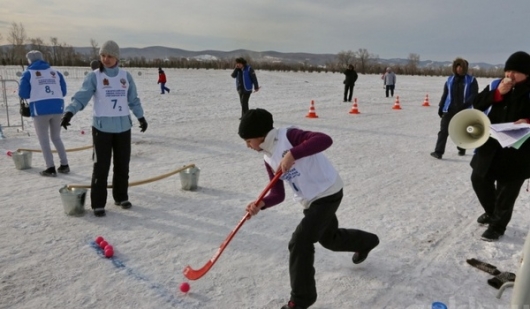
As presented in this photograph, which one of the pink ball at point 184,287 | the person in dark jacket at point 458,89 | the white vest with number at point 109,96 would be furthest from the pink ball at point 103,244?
the person in dark jacket at point 458,89

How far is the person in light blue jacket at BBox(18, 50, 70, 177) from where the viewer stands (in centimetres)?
588

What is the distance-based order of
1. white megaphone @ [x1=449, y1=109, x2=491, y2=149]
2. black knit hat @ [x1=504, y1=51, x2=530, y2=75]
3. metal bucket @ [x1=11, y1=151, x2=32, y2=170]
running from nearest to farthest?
black knit hat @ [x1=504, y1=51, x2=530, y2=75] < white megaphone @ [x1=449, y1=109, x2=491, y2=149] < metal bucket @ [x1=11, y1=151, x2=32, y2=170]

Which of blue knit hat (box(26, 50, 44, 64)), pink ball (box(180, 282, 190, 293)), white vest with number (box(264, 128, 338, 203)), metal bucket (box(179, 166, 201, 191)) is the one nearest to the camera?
white vest with number (box(264, 128, 338, 203))

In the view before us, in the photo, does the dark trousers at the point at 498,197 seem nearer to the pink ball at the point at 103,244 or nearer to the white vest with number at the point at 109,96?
the pink ball at the point at 103,244

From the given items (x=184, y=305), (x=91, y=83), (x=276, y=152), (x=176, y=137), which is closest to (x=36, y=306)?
(x=184, y=305)

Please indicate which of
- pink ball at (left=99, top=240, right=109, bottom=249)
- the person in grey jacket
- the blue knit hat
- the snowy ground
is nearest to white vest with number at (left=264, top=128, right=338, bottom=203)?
the snowy ground

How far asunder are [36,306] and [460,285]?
3350 millimetres

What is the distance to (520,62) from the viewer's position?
3.54 metres

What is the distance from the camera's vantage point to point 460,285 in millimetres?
3301

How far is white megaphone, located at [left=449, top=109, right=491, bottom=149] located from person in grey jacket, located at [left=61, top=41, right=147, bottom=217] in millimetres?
3659

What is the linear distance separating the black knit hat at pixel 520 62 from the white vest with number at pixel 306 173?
2097 mm

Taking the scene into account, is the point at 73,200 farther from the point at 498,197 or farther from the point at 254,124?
the point at 498,197

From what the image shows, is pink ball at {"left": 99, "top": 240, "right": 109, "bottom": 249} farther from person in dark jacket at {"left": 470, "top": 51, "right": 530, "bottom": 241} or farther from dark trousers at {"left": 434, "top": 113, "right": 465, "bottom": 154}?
dark trousers at {"left": 434, "top": 113, "right": 465, "bottom": 154}

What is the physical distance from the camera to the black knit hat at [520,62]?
11.6ft
